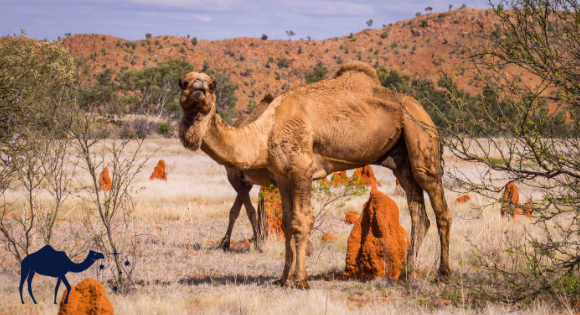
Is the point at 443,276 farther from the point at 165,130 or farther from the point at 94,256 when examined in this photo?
the point at 165,130

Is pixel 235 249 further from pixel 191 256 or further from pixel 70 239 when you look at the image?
pixel 70 239

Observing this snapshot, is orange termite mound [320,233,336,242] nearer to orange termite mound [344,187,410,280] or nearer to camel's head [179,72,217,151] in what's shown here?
orange termite mound [344,187,410,280]

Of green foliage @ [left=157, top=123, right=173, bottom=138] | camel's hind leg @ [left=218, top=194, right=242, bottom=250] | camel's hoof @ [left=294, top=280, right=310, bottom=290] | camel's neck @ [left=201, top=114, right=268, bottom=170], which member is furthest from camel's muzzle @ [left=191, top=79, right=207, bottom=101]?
green foliage @ [left=157, top=123, right=173, bottom=138]

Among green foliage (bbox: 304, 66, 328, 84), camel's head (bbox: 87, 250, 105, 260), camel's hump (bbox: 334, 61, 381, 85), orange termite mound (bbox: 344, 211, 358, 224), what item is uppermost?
green foliage (bbox: 304, 66, 328, 84)

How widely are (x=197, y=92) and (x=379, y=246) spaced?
10.5ft

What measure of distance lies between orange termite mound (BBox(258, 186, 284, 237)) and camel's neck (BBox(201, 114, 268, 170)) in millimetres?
3082

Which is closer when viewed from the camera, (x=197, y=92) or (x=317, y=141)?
(x=197, y=92)

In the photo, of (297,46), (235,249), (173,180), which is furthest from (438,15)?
(235,249)

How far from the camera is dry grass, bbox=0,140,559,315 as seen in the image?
4.77m

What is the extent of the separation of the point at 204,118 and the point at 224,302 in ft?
6.11

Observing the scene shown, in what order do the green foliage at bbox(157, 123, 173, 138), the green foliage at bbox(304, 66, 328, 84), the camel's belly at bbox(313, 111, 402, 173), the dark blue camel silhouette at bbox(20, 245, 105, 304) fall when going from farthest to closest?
1. the green foliage at bbox(304, 66, 328, 84)
2. the green foliage at bbox(157, 123, 173, 138)
3. the camel's belly at bbox(313, 111, 402, 173)
4. the dark blue camel silhouette at bbox(20, 245, 105, 304)

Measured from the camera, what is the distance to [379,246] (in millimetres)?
6332

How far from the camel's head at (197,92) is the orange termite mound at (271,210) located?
3814 mm

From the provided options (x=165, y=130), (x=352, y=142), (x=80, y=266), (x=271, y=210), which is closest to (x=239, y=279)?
(x=352, y=142)
